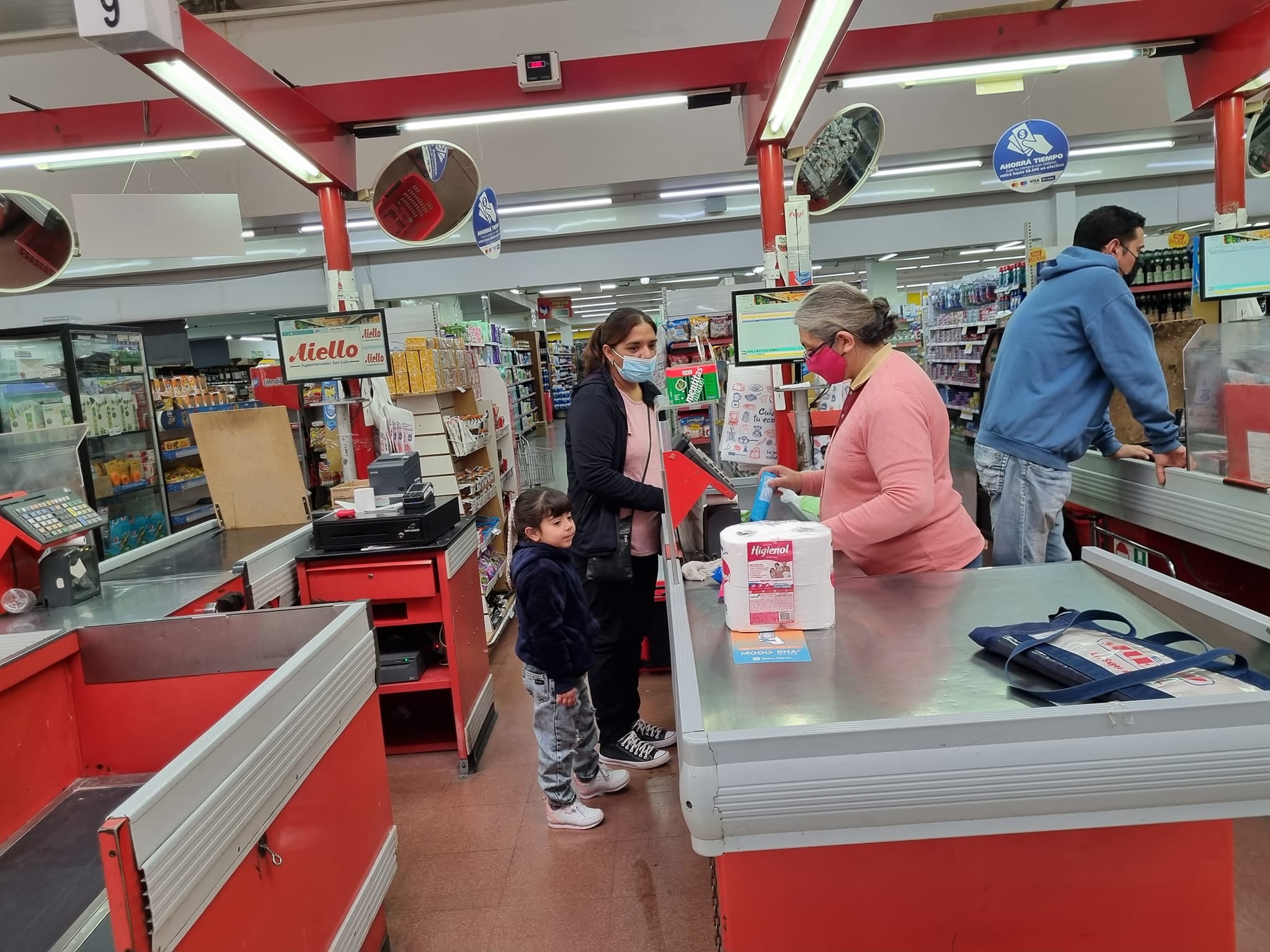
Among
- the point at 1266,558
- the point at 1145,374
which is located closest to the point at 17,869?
the point at 1145,374

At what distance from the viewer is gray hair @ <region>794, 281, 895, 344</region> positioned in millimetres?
2193

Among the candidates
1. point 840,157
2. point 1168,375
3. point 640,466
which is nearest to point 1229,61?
point 1168,375

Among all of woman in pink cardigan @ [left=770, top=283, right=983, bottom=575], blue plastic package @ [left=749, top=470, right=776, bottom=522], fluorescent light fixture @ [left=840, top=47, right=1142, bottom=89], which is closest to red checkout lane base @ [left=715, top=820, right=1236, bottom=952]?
woman in pink cardigan @ [left=770, top=283, right=983, bottom=575]

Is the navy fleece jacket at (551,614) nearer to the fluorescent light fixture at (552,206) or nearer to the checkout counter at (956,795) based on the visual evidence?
the checkout counter at (956,795)

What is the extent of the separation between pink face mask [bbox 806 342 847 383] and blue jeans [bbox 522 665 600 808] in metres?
1.47

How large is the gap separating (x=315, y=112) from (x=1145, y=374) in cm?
409

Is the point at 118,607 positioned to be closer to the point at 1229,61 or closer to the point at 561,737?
the point at 561,737

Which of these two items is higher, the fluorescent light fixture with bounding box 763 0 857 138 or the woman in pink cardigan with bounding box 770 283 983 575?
the fluorescent light fixture with bounding box 763 0 857 138

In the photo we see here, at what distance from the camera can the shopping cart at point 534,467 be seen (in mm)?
8859

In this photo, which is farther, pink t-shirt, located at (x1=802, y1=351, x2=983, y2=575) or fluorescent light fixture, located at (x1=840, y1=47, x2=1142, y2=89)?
fluorescent light fixture, located at (x1=840, y1=47, x2=1142, y2=89)

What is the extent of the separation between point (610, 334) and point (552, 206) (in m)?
6.39

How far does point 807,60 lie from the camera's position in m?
3.12

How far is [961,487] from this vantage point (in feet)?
30.2

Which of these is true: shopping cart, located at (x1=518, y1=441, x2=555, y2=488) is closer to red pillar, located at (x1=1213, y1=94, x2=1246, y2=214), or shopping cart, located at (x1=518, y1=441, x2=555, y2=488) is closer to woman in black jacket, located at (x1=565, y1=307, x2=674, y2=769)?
woman in black jacket, located at (x1=565, y1=307, x2=674, y2=769)
